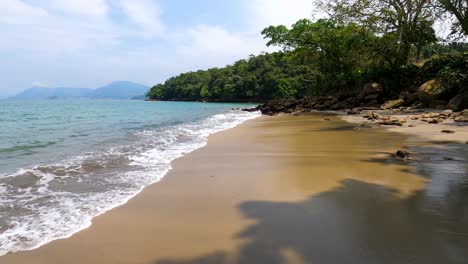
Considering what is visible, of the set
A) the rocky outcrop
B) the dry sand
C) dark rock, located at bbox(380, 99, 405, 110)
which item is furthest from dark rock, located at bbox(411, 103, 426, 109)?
the dry sand

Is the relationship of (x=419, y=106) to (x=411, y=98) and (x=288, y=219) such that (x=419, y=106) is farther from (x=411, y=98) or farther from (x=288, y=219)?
(x=288, y=219)

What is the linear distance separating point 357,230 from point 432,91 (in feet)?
64.5

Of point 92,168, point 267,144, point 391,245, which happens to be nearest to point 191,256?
point 391,245

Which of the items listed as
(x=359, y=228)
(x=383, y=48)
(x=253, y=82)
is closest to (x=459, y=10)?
(x=383, y=48)

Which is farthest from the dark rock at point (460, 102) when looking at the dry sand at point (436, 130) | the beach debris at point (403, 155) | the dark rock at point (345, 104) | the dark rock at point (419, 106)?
the beach debris at point (403, 155)

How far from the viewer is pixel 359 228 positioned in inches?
146

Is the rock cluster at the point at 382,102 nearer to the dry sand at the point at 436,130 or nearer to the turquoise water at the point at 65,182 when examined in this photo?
the dry sand at the point at 436,130

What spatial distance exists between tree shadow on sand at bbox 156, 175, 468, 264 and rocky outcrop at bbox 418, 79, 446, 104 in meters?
17.2

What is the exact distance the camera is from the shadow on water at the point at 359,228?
123 inches

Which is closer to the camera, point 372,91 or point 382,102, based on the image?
point 382,102

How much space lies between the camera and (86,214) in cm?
461

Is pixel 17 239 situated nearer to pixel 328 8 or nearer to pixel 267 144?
pixel 267 144

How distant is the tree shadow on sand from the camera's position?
3109 millimetres

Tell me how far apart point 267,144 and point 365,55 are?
2326 centimetres
